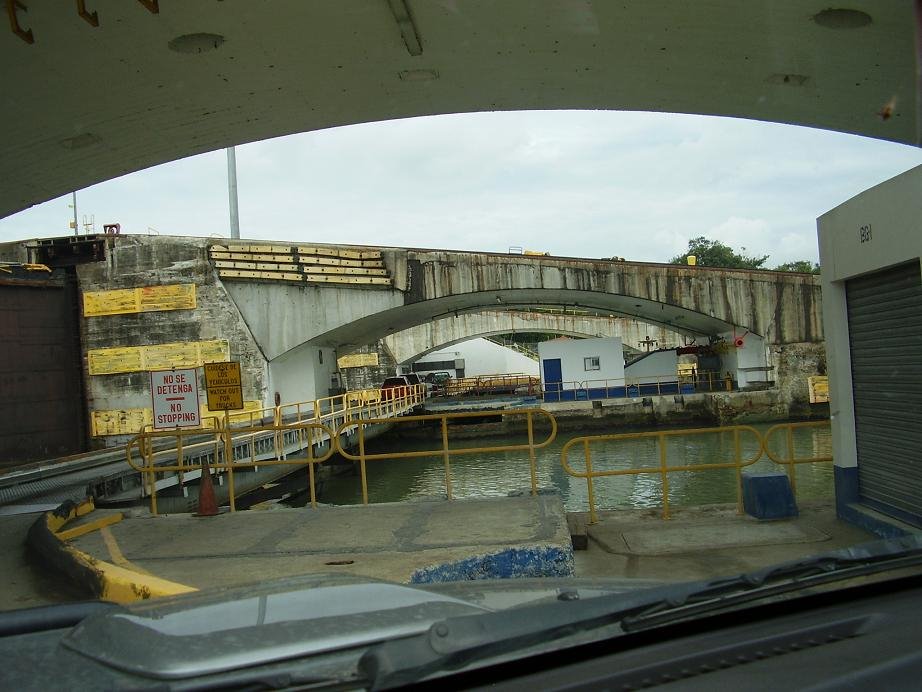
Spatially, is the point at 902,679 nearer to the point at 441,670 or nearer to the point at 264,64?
the point at 441,670

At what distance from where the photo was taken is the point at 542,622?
1.81 metres

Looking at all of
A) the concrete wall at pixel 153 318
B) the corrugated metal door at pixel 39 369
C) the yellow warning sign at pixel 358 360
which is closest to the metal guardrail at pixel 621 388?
the yellow warning sign at pixel 358 360

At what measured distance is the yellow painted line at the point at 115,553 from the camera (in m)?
6.77

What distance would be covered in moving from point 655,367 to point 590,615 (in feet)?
125

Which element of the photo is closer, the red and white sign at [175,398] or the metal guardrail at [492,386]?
the red and white sign at [175,398]

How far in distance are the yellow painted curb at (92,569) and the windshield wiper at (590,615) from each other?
3693 millimetres

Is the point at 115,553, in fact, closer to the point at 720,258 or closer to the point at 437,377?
the point at 437,377

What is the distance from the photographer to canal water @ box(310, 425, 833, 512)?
52.6ft

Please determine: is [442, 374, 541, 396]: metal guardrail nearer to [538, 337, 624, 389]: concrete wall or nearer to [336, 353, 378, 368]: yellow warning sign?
[538, 337, 624, 389]: concrete wall

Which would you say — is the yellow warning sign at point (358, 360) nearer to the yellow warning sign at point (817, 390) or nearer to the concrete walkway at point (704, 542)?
the yellow warning sign at point (817, 390)

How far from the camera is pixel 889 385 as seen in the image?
24.3 feet

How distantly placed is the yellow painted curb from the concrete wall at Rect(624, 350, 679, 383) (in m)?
32.1

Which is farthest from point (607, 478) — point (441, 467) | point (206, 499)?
point (206, 499)

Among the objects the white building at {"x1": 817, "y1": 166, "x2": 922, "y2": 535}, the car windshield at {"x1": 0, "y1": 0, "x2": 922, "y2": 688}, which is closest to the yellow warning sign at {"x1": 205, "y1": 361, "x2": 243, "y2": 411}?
the car windshield at {"x1": 0, "y1": 0, "x2": 922, "y2": 688}
